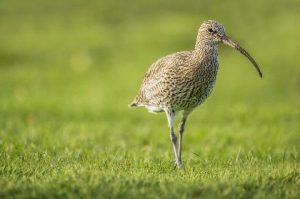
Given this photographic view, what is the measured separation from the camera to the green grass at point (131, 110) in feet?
22.9

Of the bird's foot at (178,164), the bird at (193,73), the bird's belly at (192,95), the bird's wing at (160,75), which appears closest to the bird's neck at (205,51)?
the bird at (193,73)

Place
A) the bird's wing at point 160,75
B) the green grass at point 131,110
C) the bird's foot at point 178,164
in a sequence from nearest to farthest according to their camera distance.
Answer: the green grass at point 131,110
the bird's foot at point 178,164
the bird's wing at point 160,75

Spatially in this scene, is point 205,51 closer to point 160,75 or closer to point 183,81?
point 183,81

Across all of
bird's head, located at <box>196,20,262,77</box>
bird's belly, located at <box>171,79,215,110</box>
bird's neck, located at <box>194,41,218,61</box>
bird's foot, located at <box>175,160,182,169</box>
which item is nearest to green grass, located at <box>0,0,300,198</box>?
bird's foot, located at <box>175,160,182,169</box>

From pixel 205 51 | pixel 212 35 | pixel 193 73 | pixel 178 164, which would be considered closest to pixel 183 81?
pixel 193 73

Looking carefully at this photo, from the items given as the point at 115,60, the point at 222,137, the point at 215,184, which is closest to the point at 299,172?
the point at 215,184

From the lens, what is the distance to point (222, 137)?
13.0 meters

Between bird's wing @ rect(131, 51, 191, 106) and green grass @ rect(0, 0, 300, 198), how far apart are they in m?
0.89

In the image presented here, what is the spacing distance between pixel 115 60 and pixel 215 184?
57.6 ft

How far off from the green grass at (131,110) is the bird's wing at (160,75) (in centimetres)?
89

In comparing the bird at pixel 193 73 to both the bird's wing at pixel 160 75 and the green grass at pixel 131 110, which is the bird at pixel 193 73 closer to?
the bird's wing at pixel 160 75

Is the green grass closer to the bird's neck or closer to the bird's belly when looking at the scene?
the bird's belly

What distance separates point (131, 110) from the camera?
1727 centimetres

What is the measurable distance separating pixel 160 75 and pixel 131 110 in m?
8.05
